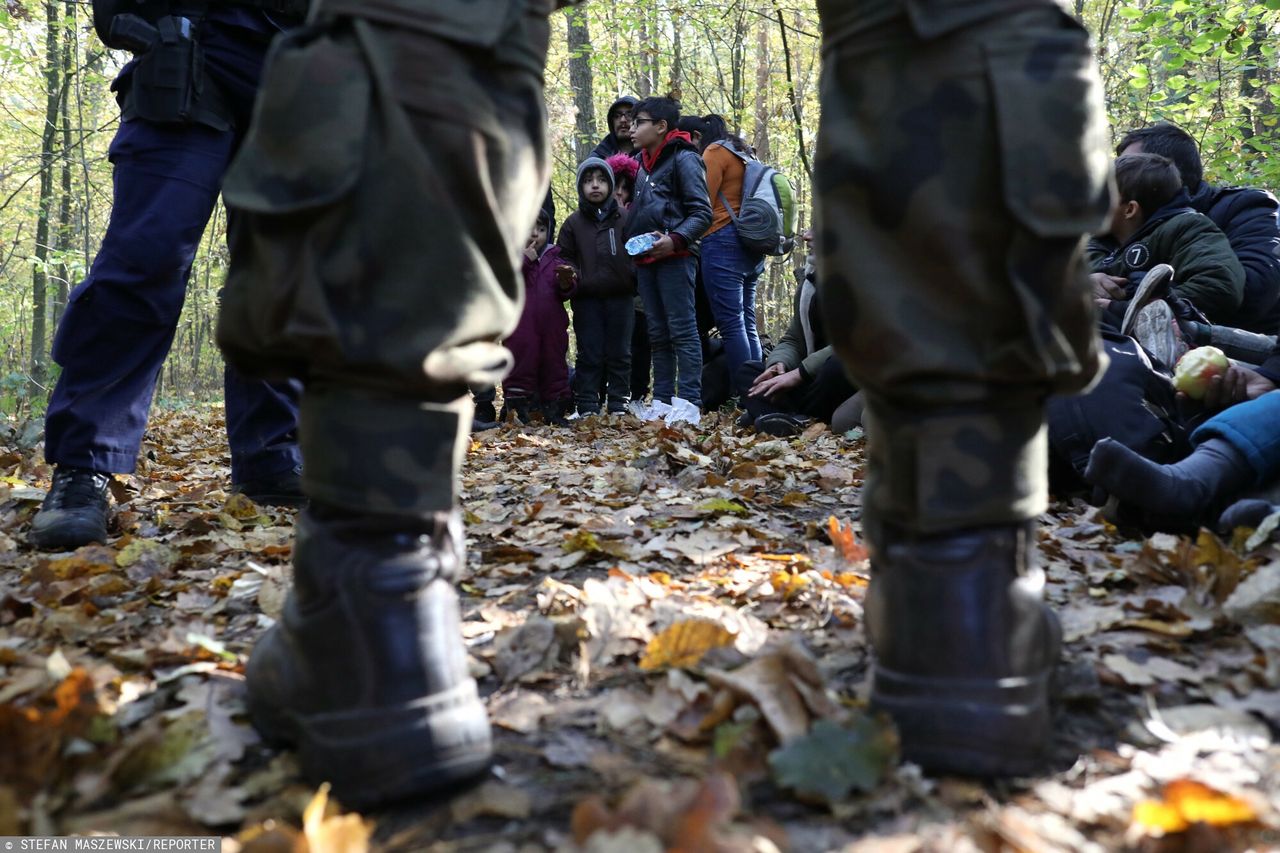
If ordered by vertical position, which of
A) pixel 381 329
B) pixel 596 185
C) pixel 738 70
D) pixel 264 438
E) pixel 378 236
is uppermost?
pixel 738 70

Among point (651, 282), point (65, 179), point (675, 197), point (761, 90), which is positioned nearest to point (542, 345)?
point (651, 282)

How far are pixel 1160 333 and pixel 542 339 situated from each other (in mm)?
5177

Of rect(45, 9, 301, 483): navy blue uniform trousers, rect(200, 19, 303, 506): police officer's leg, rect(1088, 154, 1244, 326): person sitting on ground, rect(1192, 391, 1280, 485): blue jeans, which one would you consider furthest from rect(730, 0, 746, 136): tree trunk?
rect(1192, 391, 1280, 485): blue jeans

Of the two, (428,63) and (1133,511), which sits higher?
(428,63)

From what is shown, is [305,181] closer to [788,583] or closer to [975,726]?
[975,726]

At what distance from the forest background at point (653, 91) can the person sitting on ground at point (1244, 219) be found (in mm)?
1702

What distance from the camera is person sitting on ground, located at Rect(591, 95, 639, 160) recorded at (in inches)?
332

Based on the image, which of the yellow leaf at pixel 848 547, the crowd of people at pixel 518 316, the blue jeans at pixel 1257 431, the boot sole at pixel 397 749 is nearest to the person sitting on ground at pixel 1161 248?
the blue jeans at pixel 1257 431

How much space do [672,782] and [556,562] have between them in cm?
120

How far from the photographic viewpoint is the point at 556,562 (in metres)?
2.26

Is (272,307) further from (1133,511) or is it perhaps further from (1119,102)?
(1119,102)

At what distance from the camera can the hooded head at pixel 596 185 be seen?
25.0ft

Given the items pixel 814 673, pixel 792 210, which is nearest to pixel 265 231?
pixel 814 673

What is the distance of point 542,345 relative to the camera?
7.69 meters
